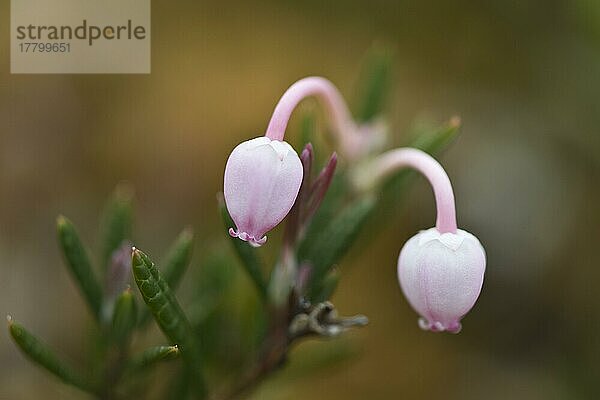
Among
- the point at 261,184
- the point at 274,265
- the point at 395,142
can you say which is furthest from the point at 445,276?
the point at 395,142

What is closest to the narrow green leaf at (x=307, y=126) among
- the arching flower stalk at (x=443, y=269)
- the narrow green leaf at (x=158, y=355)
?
the arching flower stalk at (x=443, y=269)

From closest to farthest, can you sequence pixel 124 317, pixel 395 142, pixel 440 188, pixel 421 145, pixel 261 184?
pixel 261 184
pixel 440 188
pixel 124 317
pixel 421 145
pixel 395 142

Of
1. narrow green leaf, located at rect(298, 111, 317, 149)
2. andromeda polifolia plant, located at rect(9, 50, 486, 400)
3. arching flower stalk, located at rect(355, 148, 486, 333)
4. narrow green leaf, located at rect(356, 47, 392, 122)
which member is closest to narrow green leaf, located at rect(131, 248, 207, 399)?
andromeda polifolia plant, located at rect(9, 50, 486, 400)

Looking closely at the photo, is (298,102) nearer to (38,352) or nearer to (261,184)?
(261,184)

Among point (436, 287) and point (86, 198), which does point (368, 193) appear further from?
point (86, 198)

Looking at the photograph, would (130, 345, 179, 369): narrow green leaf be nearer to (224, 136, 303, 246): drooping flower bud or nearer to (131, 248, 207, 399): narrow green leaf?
(131, 248, 207, 399): narrow green leaf

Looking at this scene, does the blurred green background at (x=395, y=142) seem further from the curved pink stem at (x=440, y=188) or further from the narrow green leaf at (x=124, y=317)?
the curved pink stem at (x=440, y=188)
